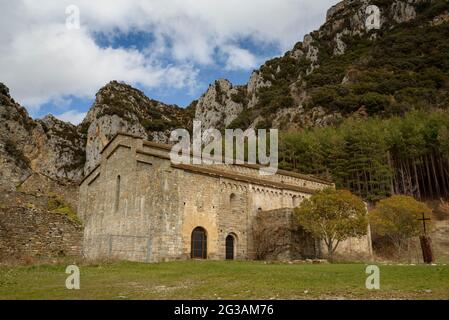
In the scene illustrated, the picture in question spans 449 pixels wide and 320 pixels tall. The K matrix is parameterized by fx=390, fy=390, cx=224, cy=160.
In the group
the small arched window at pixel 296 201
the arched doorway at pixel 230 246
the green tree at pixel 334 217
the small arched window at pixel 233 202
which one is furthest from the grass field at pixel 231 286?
the small arched window at pixel 296 201

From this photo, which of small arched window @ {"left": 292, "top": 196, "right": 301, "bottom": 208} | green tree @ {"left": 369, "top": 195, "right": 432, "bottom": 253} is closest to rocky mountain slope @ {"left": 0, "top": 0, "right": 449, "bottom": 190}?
small arched window @ {"left": 292, "top": 196, "right": 301, "bottom": 208}

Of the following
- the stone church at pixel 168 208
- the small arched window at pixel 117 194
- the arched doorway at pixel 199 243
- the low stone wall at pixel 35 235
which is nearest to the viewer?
the low stone wall at pixel 35 235

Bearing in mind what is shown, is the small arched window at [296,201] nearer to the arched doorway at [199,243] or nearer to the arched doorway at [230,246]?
the arched doorway at [230,246]

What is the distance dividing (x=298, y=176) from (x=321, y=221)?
15.2 metres

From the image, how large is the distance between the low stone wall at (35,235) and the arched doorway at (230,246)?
413 inches

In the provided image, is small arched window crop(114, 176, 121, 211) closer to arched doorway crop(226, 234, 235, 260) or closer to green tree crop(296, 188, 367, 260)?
arched doorway crop(226, 234, 235, 260)

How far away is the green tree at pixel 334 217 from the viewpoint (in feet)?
88.2

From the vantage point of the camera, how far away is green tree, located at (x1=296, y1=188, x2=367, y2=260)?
88.2ft

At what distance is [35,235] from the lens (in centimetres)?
2325

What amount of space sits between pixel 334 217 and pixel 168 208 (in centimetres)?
1166

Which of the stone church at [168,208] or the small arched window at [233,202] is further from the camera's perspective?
the small arched window at [233,202]

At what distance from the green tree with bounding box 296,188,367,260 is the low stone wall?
15.6 metres
